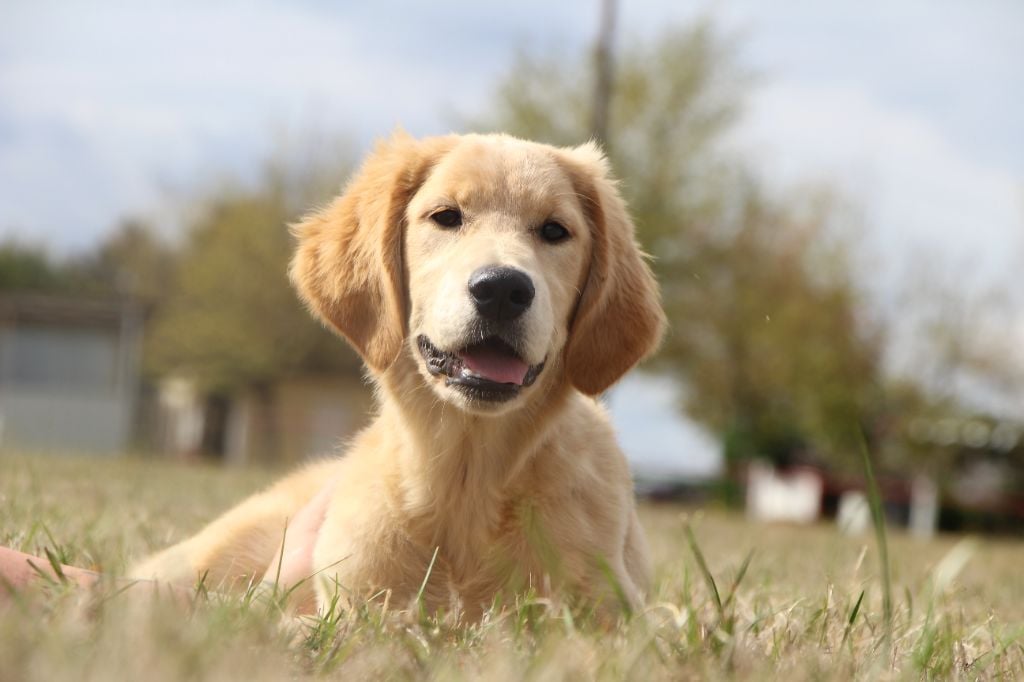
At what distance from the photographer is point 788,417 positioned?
31.7 m

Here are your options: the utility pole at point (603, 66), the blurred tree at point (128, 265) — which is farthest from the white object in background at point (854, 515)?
the blurred tree at point (128, 265)

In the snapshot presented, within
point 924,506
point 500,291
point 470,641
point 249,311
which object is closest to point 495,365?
point 500,291

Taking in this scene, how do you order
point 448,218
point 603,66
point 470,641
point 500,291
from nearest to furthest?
1. point 470,641
2. point 500,291
3. point 448,218
4. point 603,66

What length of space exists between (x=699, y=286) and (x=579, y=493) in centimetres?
2418

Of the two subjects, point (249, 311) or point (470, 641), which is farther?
point (249, 311)

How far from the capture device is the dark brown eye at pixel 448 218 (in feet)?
12.2

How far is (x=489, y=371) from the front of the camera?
133 inches

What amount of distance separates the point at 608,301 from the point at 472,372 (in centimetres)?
77

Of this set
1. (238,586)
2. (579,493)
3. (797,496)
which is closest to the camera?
(238,586)

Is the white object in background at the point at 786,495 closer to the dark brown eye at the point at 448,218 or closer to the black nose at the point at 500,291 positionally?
the dark brown eye at the point at 448,218

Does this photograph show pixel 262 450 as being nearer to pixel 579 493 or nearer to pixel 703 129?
pixel 703 129

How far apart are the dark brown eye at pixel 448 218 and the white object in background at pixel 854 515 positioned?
1610 millimetres

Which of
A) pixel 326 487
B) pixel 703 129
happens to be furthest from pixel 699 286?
pixel 326 487

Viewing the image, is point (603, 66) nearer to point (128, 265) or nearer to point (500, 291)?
point (500, 291)
